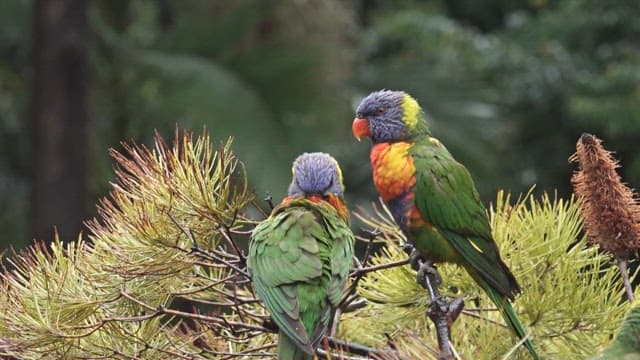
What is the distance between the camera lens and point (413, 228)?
1196 millimetres

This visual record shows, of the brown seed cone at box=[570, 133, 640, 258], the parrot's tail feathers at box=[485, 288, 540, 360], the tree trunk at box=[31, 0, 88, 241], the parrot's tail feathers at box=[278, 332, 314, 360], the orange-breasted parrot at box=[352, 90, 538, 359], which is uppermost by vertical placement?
the tree trunk at box=[31, 0, 88, 241]

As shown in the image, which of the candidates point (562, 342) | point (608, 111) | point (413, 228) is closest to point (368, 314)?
point (413, 228)

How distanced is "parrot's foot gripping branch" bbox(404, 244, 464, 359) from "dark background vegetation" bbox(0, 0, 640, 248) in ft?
6.52

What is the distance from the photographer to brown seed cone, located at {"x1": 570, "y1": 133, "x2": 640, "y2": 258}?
1004mm

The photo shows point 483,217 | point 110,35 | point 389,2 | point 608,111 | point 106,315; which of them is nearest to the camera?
point 106,315

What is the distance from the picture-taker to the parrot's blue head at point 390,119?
4.31ft

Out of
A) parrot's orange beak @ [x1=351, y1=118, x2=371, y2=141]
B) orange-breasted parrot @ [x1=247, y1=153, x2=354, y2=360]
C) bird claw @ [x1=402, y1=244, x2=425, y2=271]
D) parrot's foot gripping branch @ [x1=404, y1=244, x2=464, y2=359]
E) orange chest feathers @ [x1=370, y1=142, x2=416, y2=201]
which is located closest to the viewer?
parrot's foot gripping branch @ [x1=404, y1=244, x2=464, y2=359]

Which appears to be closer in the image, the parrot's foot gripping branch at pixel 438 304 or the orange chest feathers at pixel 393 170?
the parrot's foot gripping branch at pixel 438 304

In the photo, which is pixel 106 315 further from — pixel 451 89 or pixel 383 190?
pixel 451 89

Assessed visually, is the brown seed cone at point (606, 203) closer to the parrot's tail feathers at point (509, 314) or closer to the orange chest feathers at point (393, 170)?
the parrot's tail feathers at point (509, 314)

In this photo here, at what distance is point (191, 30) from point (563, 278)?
3.12 metres

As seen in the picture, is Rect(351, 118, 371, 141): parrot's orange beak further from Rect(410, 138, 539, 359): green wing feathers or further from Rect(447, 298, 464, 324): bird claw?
Rect(447, 298, 464, 324): bird claw

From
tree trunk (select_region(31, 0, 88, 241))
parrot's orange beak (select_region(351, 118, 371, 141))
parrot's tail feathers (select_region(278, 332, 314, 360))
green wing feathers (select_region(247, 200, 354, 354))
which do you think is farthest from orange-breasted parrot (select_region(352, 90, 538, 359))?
tree trunk (select_region(31, 0, 88, 241))

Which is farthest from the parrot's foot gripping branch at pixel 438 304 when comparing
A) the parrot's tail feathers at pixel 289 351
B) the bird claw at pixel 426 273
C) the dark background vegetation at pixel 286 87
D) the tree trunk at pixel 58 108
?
the tree trunk at pixel 58 108
